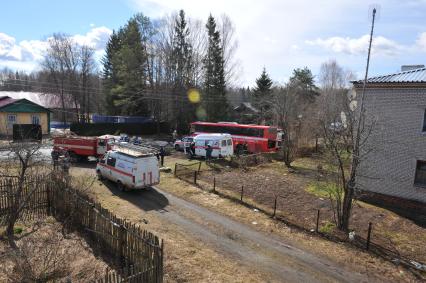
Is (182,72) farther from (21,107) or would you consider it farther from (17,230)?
(17,230)


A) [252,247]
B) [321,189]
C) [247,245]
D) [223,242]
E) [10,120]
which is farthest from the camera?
[10,120]

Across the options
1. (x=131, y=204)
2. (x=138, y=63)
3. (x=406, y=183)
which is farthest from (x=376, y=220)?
(x=138, y=63)

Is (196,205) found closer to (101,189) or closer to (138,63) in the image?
(101,189)

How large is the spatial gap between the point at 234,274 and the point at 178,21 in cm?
4815

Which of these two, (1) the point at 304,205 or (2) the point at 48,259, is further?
(1) the point at 304,205

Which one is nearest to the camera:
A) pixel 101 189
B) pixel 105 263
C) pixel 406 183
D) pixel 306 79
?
pixel 105 263

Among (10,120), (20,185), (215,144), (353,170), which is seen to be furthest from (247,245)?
(10,120)

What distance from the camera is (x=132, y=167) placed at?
1861 cm

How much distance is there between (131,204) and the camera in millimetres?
17484

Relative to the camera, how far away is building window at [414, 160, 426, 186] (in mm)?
18344

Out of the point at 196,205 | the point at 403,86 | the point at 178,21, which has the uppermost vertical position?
the point at 178,21

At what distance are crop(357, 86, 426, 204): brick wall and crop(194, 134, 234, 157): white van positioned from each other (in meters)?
13.0

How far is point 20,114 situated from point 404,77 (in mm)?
42141

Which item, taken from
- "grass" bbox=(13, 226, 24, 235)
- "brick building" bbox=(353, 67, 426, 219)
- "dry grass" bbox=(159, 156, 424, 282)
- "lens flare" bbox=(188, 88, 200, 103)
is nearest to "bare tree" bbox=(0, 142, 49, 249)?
"grass" bbox=(13, 226, 24, 235)
